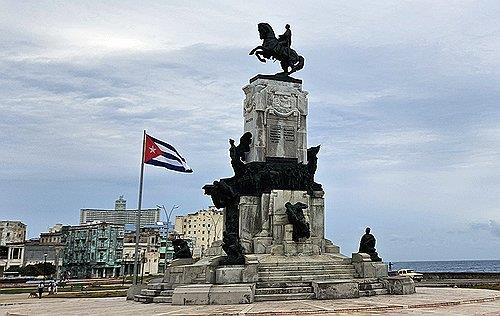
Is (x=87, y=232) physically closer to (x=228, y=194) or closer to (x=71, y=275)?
(x=71, y=275)

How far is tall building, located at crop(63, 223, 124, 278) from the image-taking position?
109938mm

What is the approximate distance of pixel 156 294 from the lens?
23.5m

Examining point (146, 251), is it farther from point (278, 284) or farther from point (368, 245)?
point (278, 284)

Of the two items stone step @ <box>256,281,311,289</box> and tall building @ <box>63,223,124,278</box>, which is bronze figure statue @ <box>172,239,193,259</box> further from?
tall building @ <box>63,223,124,278</box>

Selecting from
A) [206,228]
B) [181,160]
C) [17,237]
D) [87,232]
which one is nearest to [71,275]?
[87,232]

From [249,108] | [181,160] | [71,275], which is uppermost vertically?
[249,108]

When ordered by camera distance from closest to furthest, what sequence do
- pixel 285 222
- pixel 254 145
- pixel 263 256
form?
pixel 263 256 < pixel 285 222 < pixel 254 145

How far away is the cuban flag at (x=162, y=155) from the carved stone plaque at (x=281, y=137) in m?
5.31

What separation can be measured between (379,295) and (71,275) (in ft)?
316

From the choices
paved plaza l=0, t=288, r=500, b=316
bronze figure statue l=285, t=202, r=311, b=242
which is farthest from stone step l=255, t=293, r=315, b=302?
bronze figure statue l=285, t=202, r=311, b=242

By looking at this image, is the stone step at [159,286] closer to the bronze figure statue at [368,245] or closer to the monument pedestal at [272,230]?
the monument pedestal at [272,230]

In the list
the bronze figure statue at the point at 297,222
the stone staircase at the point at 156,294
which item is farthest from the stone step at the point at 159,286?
the bronze figure statue at the point at 297,222

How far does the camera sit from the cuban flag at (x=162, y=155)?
1176 inches

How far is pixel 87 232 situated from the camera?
4414 inches
